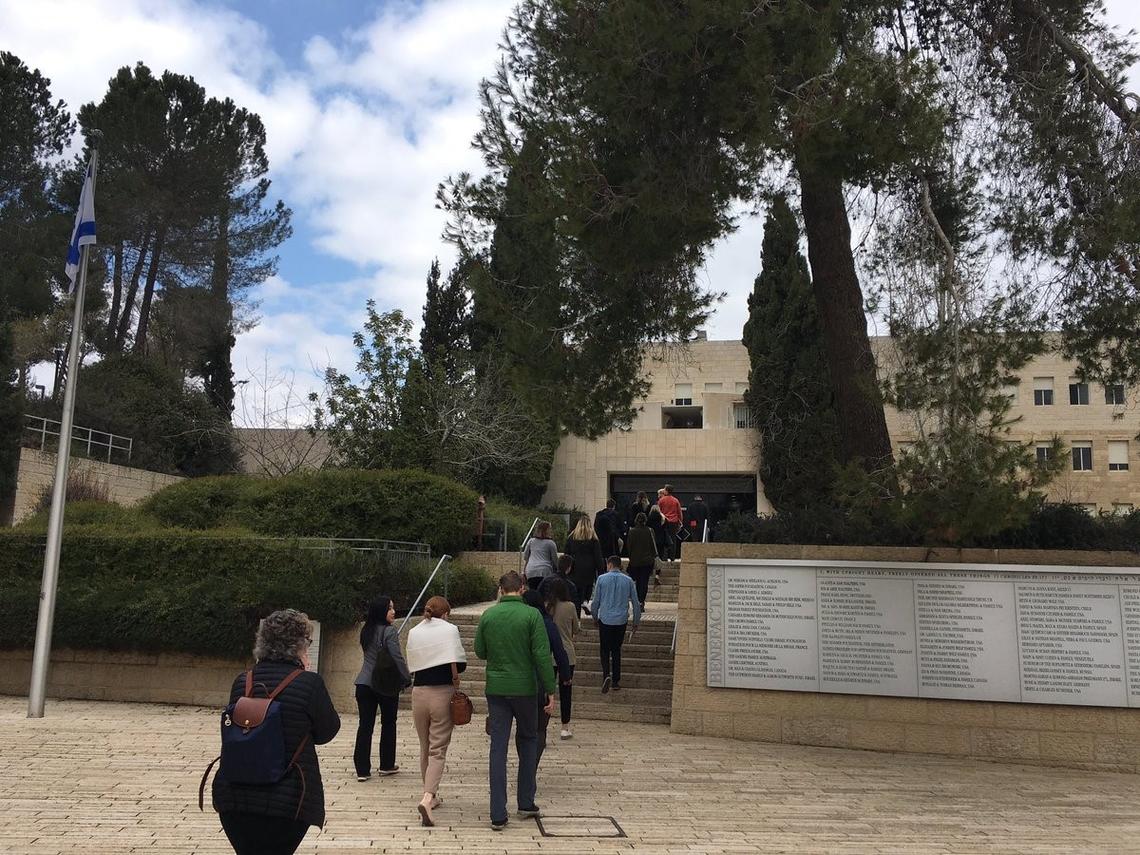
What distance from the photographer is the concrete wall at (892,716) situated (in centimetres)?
935

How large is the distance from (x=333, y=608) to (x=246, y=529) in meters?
5.37

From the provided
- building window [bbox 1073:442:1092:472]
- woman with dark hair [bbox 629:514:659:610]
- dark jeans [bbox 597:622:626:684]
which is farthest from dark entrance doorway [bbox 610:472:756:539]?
dark jeans [bbox 597:622:626:684]

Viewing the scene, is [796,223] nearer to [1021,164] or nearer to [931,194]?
[931,194]

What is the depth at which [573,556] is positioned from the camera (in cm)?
1324

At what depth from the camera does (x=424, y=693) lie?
6754mm

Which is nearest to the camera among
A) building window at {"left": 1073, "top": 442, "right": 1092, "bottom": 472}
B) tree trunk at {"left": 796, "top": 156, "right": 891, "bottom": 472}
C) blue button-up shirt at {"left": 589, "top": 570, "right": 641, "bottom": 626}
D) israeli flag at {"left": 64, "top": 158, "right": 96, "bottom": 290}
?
blue button-up shirt at {"left": 589, "top": 570, "right": 641, "bottom": 626}

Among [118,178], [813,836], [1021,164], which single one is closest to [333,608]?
[813,836]

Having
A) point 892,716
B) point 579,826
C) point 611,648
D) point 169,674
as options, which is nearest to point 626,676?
point 611,648

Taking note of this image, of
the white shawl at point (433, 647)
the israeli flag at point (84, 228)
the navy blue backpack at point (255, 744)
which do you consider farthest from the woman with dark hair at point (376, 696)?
the israeli flag at point (84, 228)

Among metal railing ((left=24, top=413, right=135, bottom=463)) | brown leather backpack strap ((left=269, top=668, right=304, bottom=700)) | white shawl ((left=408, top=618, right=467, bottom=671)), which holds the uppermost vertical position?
metal railing ((left=24, top=413, right=135, bottom=463))

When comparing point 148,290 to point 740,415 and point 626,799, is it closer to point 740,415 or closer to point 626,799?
point 740,415

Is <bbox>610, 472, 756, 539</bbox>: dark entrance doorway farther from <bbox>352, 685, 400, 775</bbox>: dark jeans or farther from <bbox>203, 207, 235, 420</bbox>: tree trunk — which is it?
<bbox>352, 685, 400, 775</bbox>: dark jeans

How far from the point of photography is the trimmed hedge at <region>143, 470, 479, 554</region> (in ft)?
57.4

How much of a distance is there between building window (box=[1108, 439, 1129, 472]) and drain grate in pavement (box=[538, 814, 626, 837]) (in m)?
38.4
